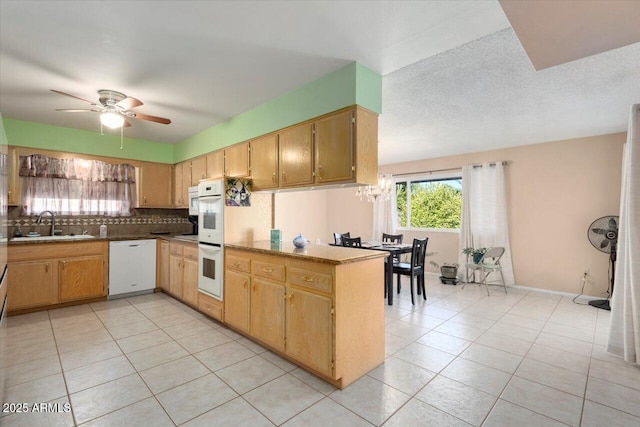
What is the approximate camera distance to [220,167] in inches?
156

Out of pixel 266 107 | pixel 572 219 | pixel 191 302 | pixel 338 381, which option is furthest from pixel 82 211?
pixel 572 219

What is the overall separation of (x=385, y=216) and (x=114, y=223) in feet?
16.8

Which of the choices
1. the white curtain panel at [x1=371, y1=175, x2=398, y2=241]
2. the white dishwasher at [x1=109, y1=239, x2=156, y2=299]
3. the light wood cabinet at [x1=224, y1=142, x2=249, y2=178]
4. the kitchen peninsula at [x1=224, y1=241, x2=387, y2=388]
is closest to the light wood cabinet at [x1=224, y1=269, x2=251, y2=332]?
the kitchen peninsula at [x1=224, y1=241, x2=387, y2=388]

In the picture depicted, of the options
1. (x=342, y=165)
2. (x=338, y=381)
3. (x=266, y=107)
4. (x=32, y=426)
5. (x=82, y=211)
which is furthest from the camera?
(x=82, y=211)

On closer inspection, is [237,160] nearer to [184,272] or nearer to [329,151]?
[329,151]

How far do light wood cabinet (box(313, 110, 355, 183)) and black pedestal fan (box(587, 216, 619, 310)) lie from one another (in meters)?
4.05

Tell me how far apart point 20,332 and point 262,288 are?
264 cm

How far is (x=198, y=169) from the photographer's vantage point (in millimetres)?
4434

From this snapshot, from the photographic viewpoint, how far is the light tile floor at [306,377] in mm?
1823

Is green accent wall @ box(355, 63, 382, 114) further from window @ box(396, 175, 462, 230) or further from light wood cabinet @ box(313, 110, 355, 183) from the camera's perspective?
window @ box(396, 175, 462, 230)

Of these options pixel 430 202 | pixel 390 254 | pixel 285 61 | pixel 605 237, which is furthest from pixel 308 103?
pixel 605 237

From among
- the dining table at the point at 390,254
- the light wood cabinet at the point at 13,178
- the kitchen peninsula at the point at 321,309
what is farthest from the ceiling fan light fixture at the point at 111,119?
the dining table at the point at 390,254

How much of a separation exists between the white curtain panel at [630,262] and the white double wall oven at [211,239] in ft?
12.3

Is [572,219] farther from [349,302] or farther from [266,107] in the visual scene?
[266,107]
